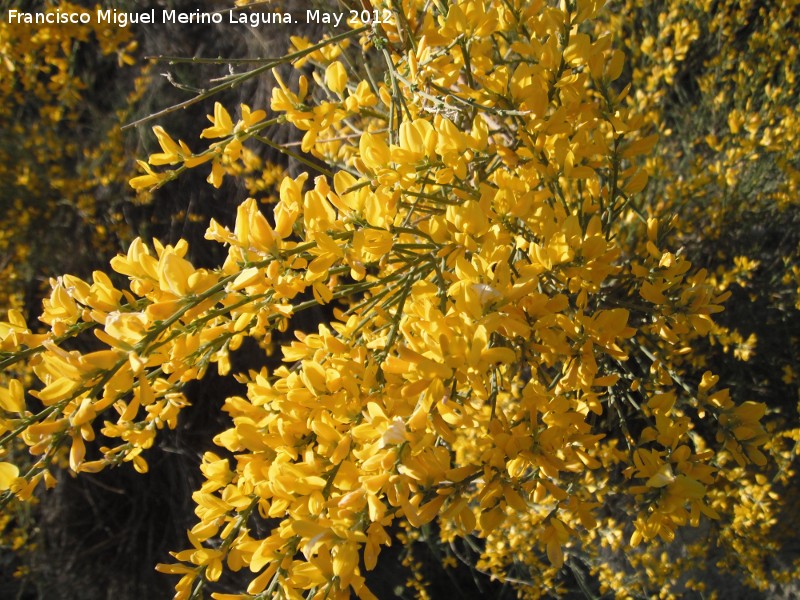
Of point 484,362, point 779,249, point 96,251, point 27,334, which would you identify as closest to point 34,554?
point 96,251

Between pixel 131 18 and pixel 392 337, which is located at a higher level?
pixel 131 18

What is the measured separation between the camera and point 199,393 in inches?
132

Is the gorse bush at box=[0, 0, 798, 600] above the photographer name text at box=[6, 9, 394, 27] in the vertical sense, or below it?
below

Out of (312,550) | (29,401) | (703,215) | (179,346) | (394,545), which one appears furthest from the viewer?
(29,401)

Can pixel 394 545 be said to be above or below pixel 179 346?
below

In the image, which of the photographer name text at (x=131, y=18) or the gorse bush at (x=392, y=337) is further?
the photographer name text at (x=131, y=18)

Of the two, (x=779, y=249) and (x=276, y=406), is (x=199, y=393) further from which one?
(x=779, y=249)

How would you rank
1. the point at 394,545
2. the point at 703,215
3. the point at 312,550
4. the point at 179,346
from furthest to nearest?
1. the point at 394,545
2. the point at 703,215
3. the point at 179,346
4. the point at 312,550

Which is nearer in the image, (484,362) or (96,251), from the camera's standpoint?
(484,362)

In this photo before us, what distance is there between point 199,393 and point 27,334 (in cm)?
265

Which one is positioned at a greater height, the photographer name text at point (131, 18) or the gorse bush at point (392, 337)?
the photographer name text at point (131, 18)

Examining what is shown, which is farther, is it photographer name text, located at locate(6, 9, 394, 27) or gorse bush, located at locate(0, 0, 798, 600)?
photographer name text, located at locate(6, 9, 394, 27)

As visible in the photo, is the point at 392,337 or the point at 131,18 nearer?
the point at 392,337

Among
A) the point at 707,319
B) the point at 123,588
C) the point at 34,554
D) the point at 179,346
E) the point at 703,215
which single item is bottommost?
the point at 123,588
